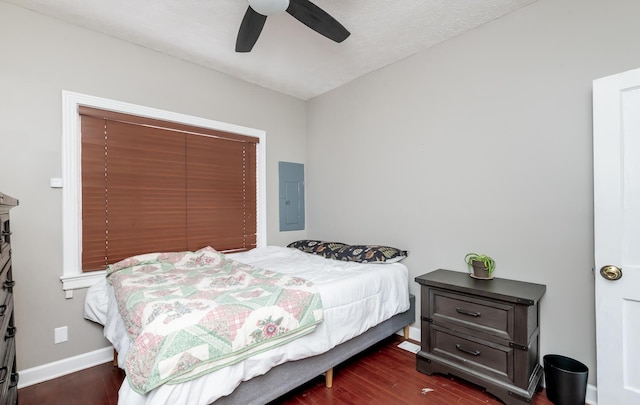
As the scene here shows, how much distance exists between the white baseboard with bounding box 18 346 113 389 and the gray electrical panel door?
2.11 meters

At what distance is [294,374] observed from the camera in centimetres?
182

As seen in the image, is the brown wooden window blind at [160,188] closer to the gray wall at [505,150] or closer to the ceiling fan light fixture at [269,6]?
the gray wall at [505,150]

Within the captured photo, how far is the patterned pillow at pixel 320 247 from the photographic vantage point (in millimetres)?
3148

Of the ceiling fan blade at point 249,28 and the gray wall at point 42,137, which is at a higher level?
the ceiling fan blade at point 249,28

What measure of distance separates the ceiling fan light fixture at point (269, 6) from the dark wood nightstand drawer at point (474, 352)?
96.9 inches

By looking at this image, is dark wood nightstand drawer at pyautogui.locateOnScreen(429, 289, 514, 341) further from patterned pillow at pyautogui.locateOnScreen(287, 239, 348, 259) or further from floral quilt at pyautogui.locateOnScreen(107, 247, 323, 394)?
patterned pillow at pyautogui.locateOnScreen(287, 239, 348, 259)

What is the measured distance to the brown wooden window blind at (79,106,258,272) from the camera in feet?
8.13

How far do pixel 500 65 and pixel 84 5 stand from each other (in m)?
3.20

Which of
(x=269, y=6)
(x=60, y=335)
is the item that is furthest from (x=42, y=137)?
(x=269, y=6)

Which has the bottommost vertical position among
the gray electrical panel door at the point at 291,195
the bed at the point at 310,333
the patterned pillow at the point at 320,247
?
the bed at the point at 310,333

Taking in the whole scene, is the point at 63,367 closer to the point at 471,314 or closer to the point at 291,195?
the point at 291,195

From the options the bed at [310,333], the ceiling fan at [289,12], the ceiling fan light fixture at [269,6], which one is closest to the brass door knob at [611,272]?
the bed at [310,333]

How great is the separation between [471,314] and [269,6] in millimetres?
2417

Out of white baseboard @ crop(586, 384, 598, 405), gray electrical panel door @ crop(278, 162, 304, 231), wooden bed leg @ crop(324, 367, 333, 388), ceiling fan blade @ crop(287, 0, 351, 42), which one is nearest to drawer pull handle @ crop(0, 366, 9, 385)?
wooden bed leg @ crop(324, 367, 333, 388)
